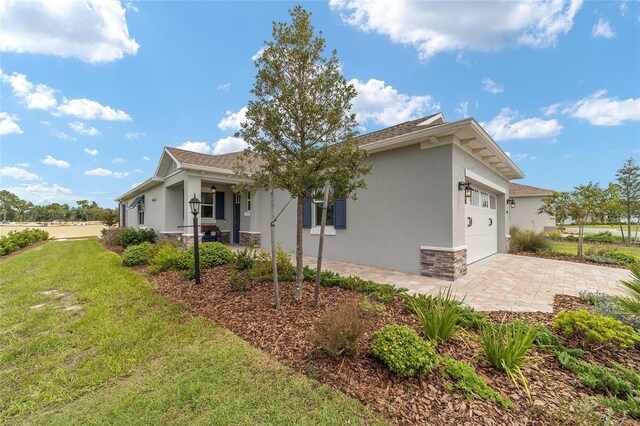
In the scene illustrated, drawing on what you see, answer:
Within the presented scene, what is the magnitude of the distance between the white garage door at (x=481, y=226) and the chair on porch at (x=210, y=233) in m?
10.7

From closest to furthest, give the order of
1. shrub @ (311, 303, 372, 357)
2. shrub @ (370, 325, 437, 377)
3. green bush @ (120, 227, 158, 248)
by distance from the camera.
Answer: shrub @ (370, 325, 437, 377) < shrub @ (311, 303, 372, 357) < green bush @ (120, 227, 158, 248)

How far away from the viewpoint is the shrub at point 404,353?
7.90 ft

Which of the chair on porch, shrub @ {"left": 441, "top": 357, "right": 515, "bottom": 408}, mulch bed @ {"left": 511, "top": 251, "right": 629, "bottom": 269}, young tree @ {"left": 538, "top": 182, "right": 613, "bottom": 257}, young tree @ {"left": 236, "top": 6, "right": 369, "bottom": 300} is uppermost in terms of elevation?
young tree @ {"left": 236, "top": 6, "right": 369, "bottom": 300}

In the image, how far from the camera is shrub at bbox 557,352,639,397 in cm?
224

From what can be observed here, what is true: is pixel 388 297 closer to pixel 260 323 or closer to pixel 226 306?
pixel 260 323

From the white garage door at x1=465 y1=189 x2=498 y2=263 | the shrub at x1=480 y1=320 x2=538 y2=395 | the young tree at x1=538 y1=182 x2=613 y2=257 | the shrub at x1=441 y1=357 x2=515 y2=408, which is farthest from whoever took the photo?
the young tree at x1=538 y1=182 x2=613 y2=257

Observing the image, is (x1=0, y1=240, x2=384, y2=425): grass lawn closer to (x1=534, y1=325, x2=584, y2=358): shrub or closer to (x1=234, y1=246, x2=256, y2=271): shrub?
(x1=234, y1=246, x2=256, y2=271): shrub

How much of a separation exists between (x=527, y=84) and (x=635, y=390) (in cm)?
1276

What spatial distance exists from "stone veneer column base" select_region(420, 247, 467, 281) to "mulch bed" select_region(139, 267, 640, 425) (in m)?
1.92

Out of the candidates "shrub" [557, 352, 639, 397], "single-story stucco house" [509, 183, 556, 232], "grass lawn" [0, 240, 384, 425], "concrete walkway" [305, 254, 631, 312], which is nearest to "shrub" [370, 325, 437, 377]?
"grass lawn" [0, 240, 384, 425]

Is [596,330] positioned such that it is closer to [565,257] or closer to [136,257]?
[565,257]

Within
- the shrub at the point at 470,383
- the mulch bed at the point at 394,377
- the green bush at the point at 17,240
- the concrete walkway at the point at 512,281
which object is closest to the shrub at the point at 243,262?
the mulch bed at the point at 394,377

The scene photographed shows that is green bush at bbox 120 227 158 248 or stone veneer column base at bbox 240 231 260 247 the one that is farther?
green bush at bbox 120 227 158 248

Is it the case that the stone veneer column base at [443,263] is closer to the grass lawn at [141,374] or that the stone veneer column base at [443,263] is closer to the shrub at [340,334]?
the shrub at [340,334]
